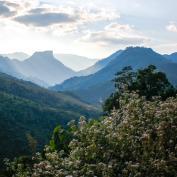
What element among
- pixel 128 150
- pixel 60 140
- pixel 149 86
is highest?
pixel 149 86

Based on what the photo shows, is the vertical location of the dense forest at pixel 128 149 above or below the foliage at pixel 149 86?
below

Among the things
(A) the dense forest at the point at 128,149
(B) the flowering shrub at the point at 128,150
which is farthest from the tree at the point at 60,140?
(B) the flowering shrub at the point at 128,150

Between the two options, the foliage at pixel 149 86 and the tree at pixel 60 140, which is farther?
the foliage at pixel 149 86

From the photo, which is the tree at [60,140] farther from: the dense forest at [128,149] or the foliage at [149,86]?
the dense forest at [128,149]

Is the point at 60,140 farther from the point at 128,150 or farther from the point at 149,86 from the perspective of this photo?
the point at 128,150

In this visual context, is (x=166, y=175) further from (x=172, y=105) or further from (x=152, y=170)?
(x=172, y=105)

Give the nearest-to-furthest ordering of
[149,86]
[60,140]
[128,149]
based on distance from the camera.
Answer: [128,149]
[60,140]
[149,86]

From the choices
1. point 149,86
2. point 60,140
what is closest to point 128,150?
point 60,140

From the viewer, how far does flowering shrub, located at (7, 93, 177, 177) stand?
21109mm

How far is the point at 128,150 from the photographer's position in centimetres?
2294

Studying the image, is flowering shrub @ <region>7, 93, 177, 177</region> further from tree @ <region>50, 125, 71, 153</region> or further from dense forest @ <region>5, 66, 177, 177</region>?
tree @ <region>50, 125, 71, 153</region>

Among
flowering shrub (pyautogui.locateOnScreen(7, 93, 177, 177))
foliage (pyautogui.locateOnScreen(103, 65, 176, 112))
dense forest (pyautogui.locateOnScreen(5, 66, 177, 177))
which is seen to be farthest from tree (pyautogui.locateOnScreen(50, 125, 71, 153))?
flowering shrub (pyautogui.locateOnScreen(7, 93, 177, 177))

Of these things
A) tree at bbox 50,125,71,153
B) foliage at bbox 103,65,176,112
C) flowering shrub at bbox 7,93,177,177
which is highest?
foliage at bbox 103,65,176,112

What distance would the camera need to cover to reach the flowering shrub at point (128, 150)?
2111 centimetres
